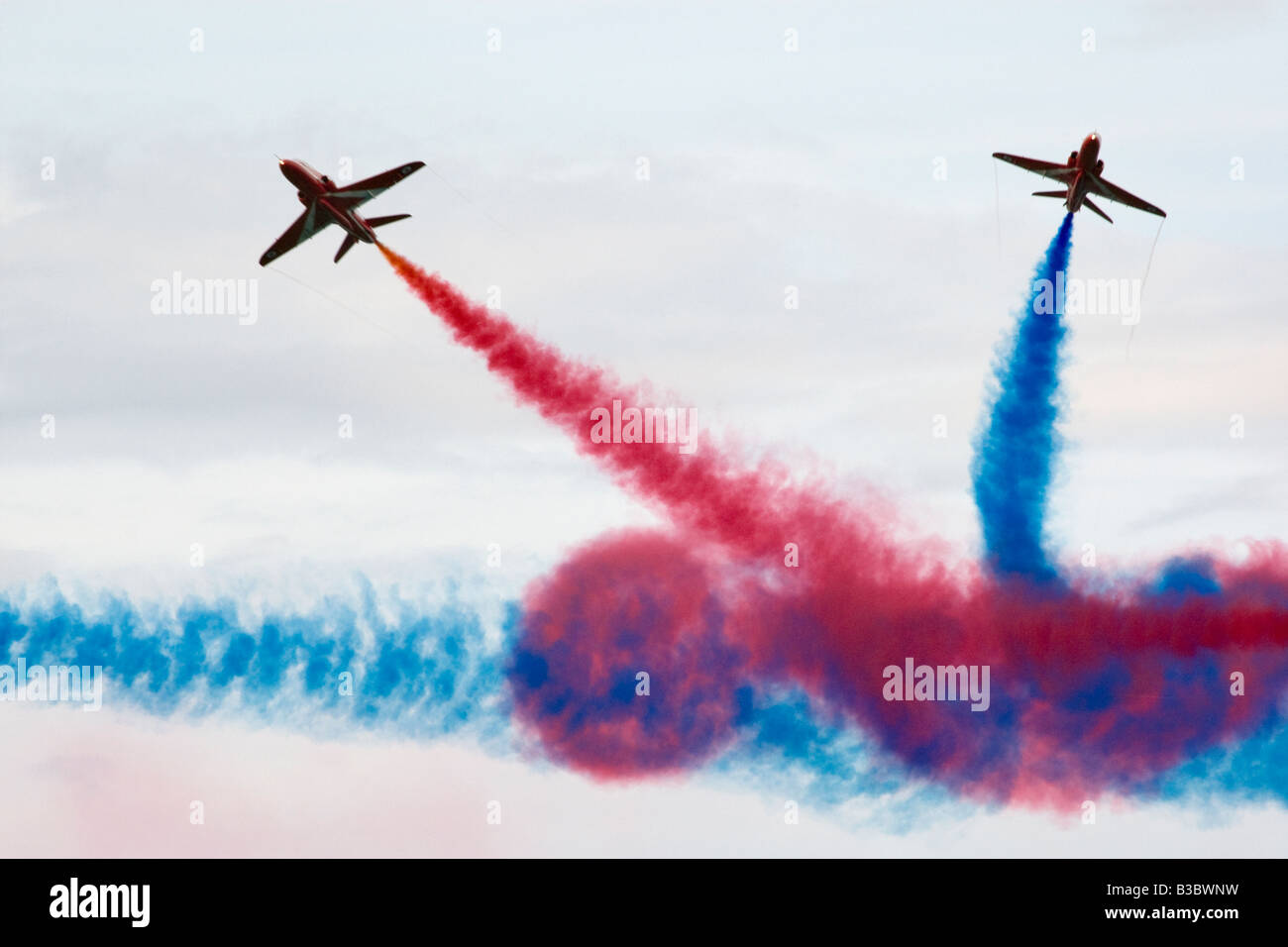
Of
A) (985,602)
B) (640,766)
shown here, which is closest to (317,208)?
(640,766)

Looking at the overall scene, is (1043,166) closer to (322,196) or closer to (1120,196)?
(1120,196)

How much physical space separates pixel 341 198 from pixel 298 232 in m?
Result: 4.36

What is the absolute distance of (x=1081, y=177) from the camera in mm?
89500

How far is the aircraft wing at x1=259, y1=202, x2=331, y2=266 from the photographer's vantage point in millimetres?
90375

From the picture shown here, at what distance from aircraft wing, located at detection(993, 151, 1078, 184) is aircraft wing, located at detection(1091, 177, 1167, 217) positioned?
132 cm

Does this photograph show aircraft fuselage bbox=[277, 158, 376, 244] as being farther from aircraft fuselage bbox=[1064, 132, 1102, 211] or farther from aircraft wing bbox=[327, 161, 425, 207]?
aircraft fuselage bbox=[1064, 132, 1102, 211]

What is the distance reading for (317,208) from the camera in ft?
295

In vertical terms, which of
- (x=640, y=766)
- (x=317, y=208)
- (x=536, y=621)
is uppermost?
(x=317, y=208)

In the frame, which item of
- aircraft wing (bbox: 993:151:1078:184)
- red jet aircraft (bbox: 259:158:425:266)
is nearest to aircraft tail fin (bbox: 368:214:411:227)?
red jet aircraft (bbox: 259:158:425:266)

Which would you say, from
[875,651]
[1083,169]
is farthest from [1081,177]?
[875,651]
